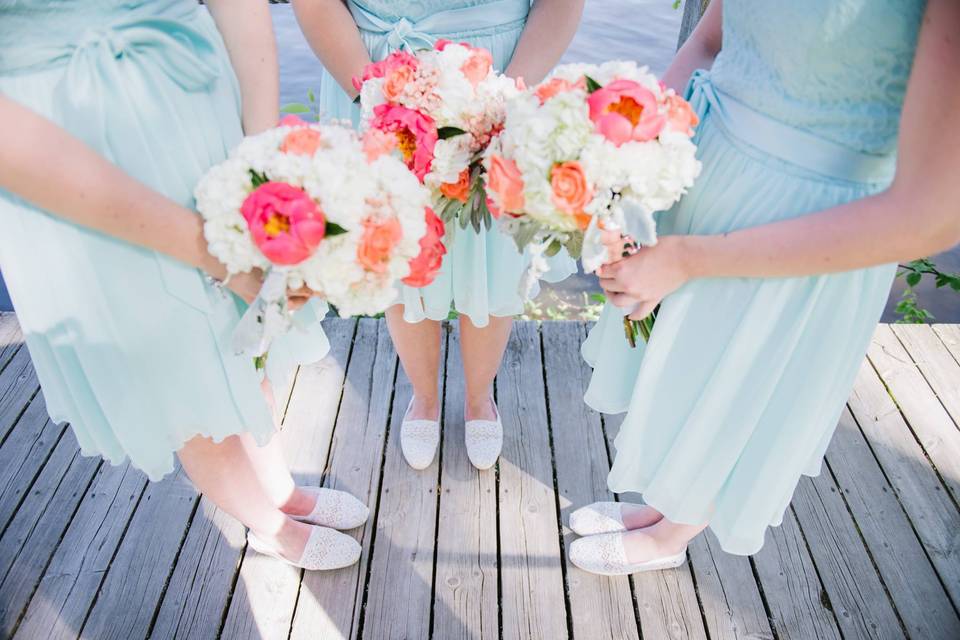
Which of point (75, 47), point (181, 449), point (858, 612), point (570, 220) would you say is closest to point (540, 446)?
point (858, 612)

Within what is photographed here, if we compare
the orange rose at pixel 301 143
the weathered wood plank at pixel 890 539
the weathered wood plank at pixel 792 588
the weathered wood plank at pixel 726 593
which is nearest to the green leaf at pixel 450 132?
the orange rose at pixel 301 143

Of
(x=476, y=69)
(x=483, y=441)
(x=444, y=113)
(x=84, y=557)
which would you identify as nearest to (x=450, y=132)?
(x=444, y=113)

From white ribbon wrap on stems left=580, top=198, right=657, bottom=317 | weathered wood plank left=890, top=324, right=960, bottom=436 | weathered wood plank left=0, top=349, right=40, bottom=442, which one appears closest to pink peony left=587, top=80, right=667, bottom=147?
white ribbon wrap on stems left=580, top=198, right=657, bottom=317

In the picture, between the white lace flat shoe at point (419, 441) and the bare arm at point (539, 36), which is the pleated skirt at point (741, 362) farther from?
the white lace flat shoe at point (419, 441)

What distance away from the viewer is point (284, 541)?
1.90 m

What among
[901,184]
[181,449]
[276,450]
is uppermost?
[901,184]

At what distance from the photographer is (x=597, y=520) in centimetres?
204

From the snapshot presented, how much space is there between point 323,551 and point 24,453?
4.07ft

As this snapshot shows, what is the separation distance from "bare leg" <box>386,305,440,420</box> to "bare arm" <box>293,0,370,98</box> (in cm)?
76

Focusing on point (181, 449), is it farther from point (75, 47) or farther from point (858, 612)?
point (858, 612)

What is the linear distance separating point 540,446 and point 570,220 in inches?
55.4

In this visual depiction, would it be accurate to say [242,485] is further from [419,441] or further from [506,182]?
[506,182]

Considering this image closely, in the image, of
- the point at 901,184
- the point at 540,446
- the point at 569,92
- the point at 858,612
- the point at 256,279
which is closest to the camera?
the point at 901,184

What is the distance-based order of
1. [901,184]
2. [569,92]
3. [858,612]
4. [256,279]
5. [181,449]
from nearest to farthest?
[901,184] < [569,92] < [256,279] < [181,449] < [858,612]
